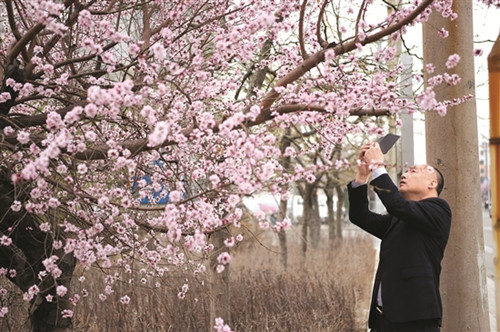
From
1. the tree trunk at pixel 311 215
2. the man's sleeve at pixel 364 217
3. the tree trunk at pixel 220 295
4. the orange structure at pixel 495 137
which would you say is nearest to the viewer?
the orange structure at pixel 495 137

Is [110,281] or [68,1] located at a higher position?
[68,1]

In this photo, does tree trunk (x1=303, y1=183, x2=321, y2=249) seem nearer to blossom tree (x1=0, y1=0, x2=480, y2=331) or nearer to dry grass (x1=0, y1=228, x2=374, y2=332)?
dry grass (x1=0, y1=228, x2=374, y2=332)

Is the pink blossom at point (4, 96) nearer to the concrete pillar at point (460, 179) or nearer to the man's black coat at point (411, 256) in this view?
the man's black coat at point (411, 256)

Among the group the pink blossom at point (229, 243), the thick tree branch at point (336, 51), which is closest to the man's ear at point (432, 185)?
the thick tree branch at point (336, 51)

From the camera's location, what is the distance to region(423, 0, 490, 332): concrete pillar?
16.7ft

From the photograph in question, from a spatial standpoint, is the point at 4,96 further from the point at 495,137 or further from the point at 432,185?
the point at 495,137

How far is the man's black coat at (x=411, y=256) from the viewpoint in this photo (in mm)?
3662

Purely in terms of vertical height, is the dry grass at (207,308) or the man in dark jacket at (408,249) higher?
the man in dark jacket at (408,249)

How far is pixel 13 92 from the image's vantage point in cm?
427

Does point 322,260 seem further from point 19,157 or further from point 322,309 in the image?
point 19,157

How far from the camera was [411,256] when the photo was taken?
3756 millimetres

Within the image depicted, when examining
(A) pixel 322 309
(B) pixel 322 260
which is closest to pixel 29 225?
(A) pixel 322 309

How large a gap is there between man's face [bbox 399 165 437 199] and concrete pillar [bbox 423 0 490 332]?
1.17 meters

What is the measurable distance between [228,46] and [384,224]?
1.60 m
